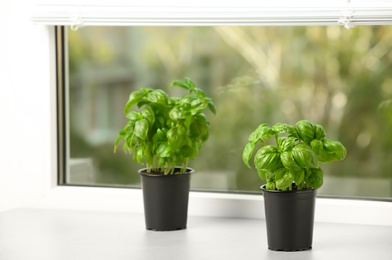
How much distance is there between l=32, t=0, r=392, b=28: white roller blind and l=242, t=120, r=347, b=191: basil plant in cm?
34

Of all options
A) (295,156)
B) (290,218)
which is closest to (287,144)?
(295,156)

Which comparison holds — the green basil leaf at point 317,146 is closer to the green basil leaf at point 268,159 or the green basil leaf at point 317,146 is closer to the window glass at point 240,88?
the green basil leaf at point 268,159

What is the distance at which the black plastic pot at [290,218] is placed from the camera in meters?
1.75

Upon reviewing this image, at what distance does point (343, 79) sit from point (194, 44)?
44cm

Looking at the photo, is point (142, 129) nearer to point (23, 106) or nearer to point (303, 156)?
point (303, 156)

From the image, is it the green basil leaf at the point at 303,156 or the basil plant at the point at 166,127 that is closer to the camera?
the green basil leaf at the point at 303,156

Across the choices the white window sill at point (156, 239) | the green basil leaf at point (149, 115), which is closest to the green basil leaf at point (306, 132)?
the white window sill at point (156, 239)

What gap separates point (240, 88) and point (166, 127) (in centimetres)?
31

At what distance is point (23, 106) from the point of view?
7.53ft

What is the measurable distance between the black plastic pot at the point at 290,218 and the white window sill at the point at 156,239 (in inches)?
1.1

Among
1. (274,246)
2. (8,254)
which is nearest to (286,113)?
(274,246)

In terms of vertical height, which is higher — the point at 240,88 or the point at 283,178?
the point at 240,88

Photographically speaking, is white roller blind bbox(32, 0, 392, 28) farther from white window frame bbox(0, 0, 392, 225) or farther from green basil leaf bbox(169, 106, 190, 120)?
green basil leaf bbox(169, 106, 190, 120)

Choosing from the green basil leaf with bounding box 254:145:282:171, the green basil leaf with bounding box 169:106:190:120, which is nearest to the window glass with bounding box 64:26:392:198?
the green basil leaf with bounding box 169:106:190:120
